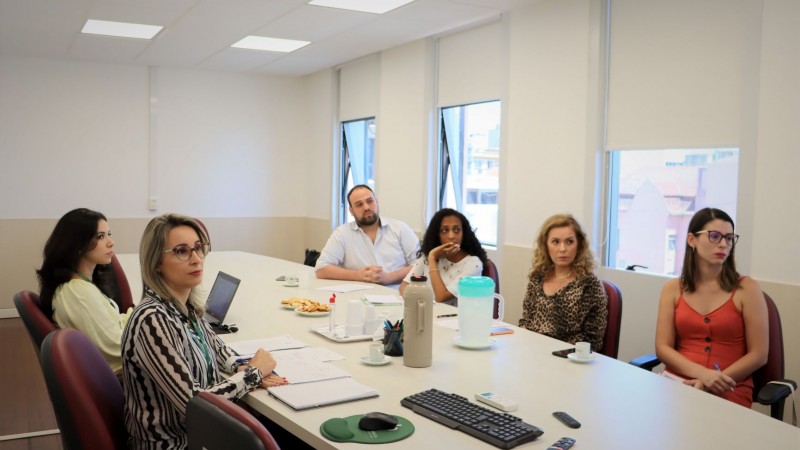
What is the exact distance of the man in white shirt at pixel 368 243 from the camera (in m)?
4.49

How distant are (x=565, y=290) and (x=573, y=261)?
0.16m

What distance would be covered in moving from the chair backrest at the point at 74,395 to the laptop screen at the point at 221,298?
1.02m

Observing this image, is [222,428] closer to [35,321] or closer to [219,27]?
[35,321]

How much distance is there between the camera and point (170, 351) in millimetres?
1841

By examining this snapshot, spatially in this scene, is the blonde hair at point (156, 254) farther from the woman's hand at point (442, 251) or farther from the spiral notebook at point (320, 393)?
the woman's hand at point (442, 251)

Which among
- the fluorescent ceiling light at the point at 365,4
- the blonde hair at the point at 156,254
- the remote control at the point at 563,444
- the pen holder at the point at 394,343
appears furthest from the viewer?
the fluorescent ceiling light at the point at 365,4

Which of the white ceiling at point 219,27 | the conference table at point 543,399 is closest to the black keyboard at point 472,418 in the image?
the conference table at point 543,399

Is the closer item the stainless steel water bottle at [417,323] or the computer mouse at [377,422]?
the computer mouse at [377,422]

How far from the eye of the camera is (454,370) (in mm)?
2260

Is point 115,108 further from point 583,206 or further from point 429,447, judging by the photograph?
point 429,447

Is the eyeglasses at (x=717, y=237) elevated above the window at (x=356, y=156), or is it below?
below

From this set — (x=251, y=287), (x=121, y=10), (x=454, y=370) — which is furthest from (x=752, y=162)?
(x=121, y=10)

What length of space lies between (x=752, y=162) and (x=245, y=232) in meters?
6.27

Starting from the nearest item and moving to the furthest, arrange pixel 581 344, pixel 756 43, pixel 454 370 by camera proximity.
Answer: pixel 454 370 → pixel 581 344 → pixel 756 43
